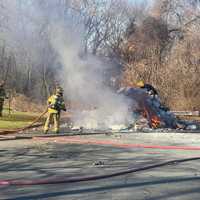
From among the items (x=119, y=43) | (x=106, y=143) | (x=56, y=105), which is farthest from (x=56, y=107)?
(x=119, y=43)

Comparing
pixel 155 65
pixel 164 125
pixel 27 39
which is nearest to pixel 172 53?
pixel 155 65

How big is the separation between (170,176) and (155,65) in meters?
28.1

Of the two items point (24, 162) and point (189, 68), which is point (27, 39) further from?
point (189, 68)

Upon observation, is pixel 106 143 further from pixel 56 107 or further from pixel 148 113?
pixel 148 113

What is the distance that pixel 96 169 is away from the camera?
9.45 m

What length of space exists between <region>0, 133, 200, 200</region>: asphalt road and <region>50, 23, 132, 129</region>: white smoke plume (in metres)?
5.67

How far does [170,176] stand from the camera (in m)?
8.61

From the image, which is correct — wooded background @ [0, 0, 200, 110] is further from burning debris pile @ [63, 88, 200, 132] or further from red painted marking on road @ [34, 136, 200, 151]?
red painted marking on road @ [34, 136, 200, 151]

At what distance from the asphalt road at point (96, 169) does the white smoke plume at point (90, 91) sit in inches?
223

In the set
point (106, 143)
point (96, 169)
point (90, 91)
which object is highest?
point (90, 91)

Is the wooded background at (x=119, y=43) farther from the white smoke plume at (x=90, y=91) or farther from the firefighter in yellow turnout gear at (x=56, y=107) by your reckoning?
the firefighter in yellow turnout gear at (x=56, y=107)

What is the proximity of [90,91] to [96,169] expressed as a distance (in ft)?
38.1

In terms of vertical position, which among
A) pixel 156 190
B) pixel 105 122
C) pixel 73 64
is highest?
pixel 73 64

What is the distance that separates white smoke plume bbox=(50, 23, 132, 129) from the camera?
802 inches
